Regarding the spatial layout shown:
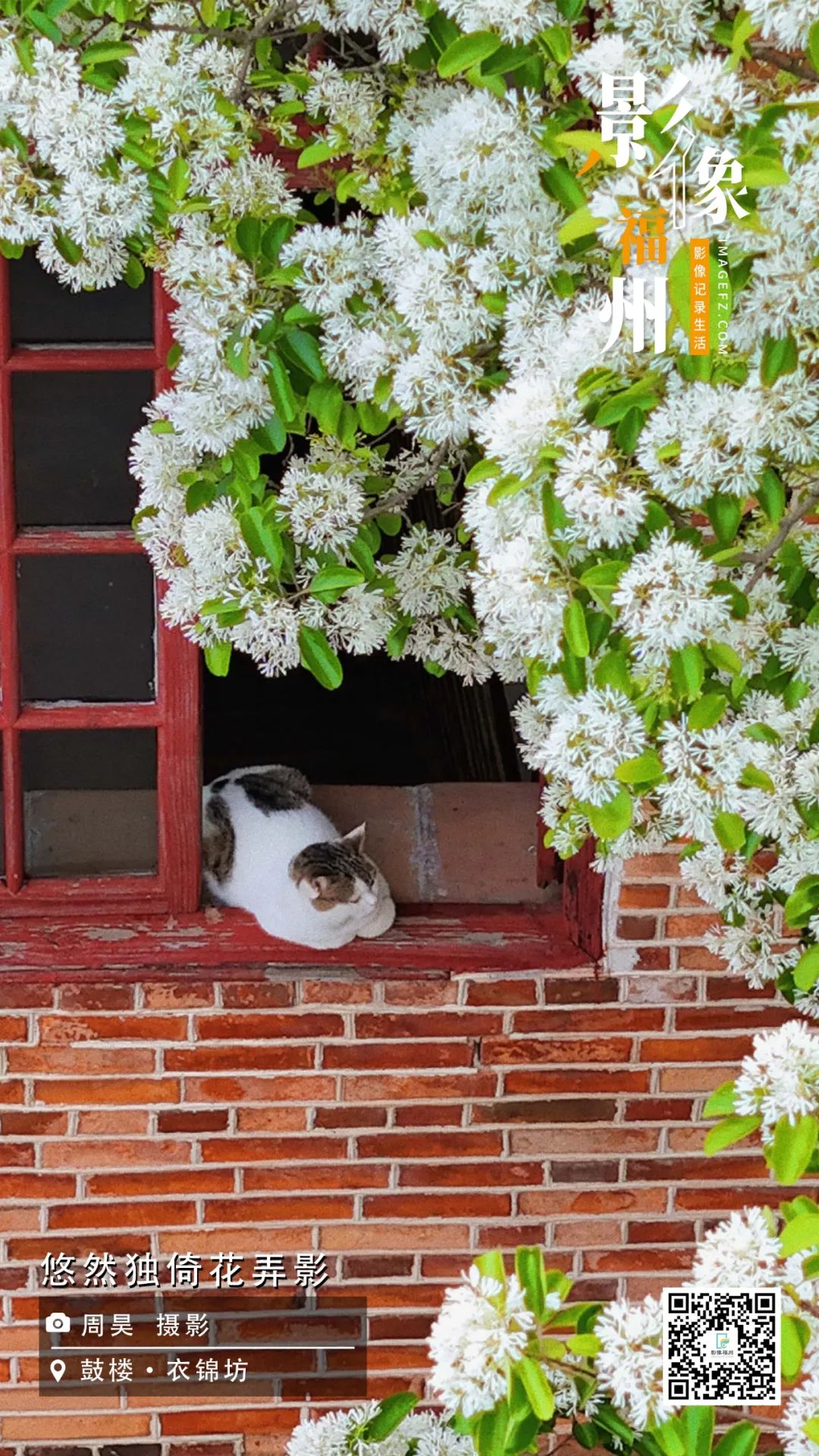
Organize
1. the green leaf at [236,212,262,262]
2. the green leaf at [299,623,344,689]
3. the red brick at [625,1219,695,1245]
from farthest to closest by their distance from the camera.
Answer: the red brick at [625,1219,695,1245] → the green leaf at [299,623,344,689] → the green leaf at [236,212,262,262]

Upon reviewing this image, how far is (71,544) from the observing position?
85.5 inches

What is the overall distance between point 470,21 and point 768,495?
20.1 inches

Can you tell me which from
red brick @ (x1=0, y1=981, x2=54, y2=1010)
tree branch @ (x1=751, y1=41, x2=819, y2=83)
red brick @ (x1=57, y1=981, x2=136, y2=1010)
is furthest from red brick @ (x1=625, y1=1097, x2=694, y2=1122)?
tree branch @ (x1=751, y1=41, x2=819, y2=83)

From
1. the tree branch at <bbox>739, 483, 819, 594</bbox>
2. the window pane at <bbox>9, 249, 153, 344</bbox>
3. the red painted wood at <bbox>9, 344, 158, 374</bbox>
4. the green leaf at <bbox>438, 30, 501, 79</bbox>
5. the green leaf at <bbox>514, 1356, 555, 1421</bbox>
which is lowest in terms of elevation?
the green leaf at <bbox>514, 1356, 555, 1421</bbox>

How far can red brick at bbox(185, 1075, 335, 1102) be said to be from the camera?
7.59 ft

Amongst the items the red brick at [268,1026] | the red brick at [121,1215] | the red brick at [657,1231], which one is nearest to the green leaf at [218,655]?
the red brick at [268,1026]

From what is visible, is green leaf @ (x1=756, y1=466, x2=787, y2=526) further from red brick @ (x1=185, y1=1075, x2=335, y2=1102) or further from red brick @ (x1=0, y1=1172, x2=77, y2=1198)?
red brick @ (x1=0, y1=1172, x2=77, y2=1198)

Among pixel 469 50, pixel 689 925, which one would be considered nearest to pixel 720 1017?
pixel 689 925

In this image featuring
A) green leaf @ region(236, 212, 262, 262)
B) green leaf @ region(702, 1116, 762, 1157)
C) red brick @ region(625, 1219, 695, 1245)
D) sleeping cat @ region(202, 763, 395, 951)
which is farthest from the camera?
red brick @ region(625, 1219, 695, 1245)

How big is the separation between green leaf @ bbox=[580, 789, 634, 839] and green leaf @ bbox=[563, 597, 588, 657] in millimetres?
137

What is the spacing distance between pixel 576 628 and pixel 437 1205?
61.6 inches

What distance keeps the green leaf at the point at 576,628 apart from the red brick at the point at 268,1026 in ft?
4.35

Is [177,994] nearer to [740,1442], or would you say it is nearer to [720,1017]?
[720,1017]

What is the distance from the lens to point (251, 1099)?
232 cm
